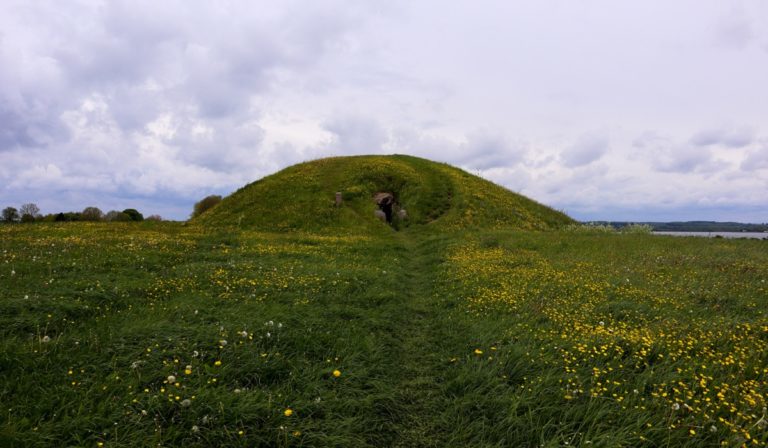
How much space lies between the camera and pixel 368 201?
121ft

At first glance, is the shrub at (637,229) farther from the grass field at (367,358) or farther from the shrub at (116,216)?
the shrub at (116,216)

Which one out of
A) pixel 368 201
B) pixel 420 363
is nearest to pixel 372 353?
pixel 420 363

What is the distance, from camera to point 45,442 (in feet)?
15.1

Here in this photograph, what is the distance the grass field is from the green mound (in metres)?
19.1

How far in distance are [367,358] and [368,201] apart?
29.5 meters

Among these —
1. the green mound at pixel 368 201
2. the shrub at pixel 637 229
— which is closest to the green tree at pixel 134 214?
the green mound at pixel 368 201

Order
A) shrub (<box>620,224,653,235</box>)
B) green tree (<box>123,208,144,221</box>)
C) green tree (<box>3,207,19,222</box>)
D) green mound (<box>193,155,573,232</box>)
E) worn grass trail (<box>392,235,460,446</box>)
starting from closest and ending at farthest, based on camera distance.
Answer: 1. worn grass trail (<box>392,235,460,446</box>)
2. green mound (<box>193,155,573,232</box>)
3. shrub (<box>620,224,653,235</box>)
4. green tree (<box>3,207,19,222</box>)
5. green tree (<box>123,208,144,221</box>)

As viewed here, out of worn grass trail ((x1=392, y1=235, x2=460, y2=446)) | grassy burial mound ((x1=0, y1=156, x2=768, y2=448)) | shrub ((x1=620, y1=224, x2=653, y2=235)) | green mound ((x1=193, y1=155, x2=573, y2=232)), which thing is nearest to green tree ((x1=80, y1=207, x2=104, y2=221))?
green mound ((x1=193, y1=155, x2=573, y2=232))

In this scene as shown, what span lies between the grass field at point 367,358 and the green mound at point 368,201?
752 inches

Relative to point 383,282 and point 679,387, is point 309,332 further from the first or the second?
point 679,387

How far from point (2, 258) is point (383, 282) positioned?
13.7m

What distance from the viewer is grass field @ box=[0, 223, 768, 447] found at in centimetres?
532

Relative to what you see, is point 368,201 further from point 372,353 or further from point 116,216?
point 116,216

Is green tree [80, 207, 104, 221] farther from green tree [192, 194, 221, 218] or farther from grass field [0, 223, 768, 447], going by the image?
grass field [0, 223, 768, 447]
